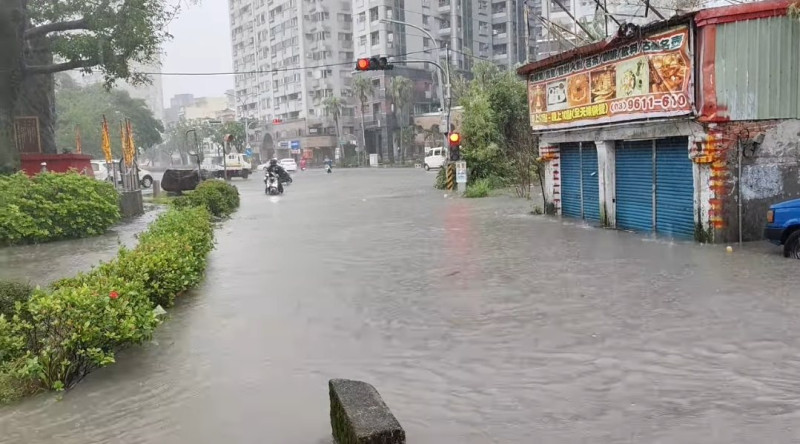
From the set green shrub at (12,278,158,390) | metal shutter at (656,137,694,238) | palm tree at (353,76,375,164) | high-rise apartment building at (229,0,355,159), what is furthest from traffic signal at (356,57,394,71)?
high-rise apartment building at (229,0,355,159)

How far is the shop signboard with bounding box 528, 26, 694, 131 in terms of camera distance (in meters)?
12.3

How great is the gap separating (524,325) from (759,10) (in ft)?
25.8

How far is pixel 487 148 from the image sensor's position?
28.9m

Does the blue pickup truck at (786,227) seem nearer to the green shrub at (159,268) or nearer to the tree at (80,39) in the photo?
the green shrub at (159,268)

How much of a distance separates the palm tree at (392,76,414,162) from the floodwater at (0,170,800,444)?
227 feet

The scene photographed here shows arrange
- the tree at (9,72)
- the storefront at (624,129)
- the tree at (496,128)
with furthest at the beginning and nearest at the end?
the tree at (496,128) → the tree at (9,72) → the storefront at (624,129)

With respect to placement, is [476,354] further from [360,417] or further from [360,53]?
[360,53]

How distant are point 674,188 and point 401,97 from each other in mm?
68933

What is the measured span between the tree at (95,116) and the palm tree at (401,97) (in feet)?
86.5

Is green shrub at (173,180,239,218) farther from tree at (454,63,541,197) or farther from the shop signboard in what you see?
tree at (454,63,541,197)

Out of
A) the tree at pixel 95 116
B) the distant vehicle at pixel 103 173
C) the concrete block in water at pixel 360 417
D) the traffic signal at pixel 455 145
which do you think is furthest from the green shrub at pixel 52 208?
the tree at pixel 95 116

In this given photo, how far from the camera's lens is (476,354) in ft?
20.8

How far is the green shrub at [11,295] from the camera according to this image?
22.7 feet

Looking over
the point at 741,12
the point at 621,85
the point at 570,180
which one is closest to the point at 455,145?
the point at 570,180
